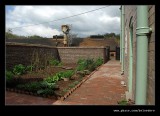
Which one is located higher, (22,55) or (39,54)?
(39,54)

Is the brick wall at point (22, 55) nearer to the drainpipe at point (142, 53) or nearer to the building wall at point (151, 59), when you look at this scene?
the drainpipe at point (142, 53)

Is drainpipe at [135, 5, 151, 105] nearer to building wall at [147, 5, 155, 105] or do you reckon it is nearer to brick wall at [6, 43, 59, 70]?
building wall at [147, 5, 155, 105]

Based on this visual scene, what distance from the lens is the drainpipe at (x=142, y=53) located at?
3.32 m

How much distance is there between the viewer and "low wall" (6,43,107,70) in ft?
39.2

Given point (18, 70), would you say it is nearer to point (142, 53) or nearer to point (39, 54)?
point (39, 54)

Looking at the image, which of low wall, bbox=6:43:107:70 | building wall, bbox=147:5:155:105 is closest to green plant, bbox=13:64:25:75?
low wall, bbox=6:43:107:70

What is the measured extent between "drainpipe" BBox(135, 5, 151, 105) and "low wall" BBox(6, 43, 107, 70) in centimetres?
943

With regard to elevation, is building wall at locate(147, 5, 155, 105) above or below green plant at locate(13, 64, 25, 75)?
above

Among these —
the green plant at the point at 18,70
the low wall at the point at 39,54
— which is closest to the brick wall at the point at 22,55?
the low wall at the point at 39,54

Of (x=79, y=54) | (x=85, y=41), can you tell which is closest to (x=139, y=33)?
(x=79, y=54)

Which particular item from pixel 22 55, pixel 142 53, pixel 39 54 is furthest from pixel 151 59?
pixel 39 54

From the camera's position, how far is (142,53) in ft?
11.1

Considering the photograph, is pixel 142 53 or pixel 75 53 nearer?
pixel 142 53

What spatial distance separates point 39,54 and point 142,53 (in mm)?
13102
